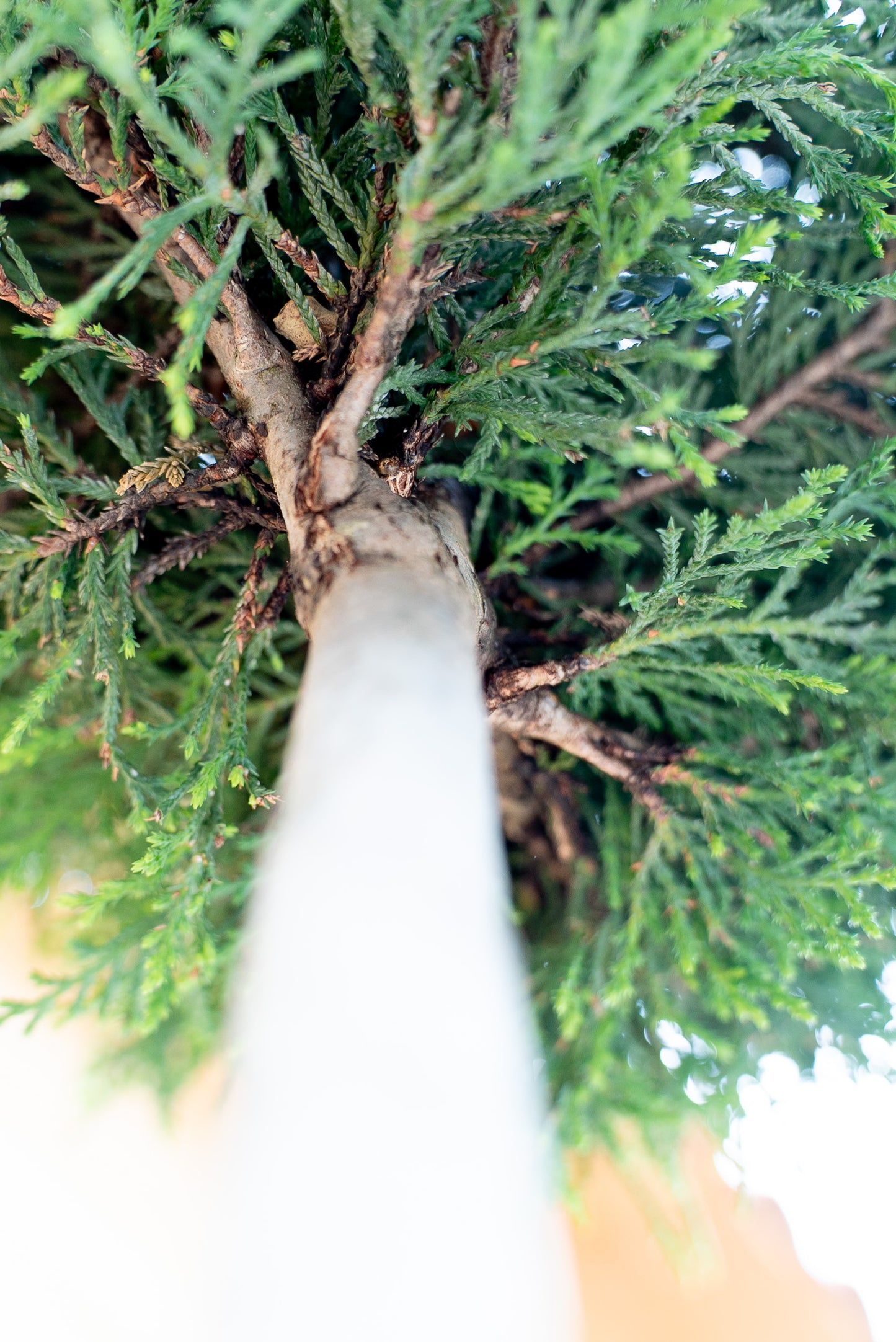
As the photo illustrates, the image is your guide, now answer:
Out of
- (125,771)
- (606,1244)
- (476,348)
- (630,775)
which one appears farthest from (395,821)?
(606,1244)

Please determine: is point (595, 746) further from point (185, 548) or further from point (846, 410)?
point (846, 410)

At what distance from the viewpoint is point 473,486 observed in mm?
1548

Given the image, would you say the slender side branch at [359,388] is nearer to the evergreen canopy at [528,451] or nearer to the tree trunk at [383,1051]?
the evergreen canopy at [528,451]

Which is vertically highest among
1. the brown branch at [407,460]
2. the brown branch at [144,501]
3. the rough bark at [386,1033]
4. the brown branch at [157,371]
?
the brown branch at [157,371]

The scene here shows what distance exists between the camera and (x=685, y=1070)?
1585mm

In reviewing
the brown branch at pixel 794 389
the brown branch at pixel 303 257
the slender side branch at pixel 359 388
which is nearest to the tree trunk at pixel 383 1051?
the slender side branch at pixel 359 388

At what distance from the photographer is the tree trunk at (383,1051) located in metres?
0.62

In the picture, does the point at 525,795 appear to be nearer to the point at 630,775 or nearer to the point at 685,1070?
the point at 630,775

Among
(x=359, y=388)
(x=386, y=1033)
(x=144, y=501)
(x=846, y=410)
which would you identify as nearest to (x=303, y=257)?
(x=359, y=388)

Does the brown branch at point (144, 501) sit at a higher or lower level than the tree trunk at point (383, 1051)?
higher

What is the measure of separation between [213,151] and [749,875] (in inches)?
51.1

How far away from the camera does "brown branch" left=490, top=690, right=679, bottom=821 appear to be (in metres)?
1.32

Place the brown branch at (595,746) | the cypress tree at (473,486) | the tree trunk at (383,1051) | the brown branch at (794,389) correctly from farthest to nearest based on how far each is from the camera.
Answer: the brown branch at (794,389), the brown branch at (595,746), the cypress tree at (473,486), the tree trunk at (383,1051)

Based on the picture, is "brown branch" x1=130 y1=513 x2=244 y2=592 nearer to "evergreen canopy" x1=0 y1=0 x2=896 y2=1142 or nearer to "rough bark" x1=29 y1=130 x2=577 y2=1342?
"evergreen canopy" x1=0 y1=0 x2=896 y2=1142
